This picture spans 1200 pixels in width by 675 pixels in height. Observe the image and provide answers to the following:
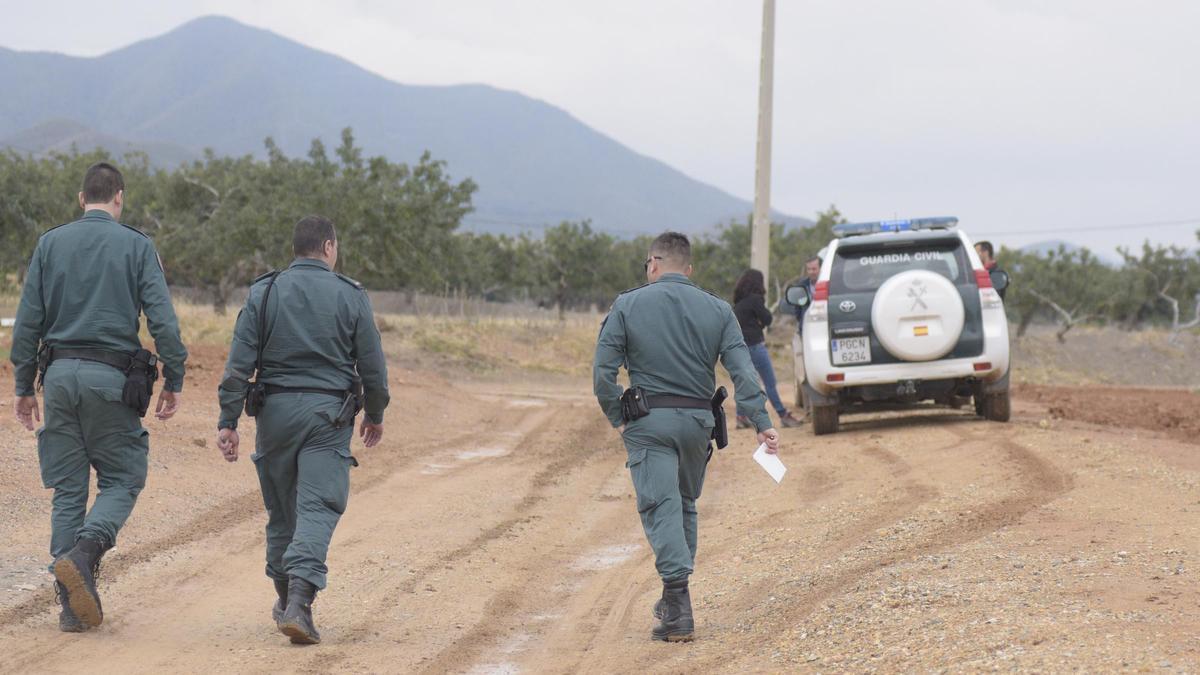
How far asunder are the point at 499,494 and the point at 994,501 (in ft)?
13.6

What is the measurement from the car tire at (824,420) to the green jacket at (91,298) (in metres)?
8.82

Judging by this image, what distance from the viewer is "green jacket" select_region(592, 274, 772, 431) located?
20.6 feet

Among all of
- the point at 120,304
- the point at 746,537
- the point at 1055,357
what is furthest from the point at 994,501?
the point at 1055,357

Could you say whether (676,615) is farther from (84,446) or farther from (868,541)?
(84,446)

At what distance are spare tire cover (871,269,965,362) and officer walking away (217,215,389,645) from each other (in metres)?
7.80

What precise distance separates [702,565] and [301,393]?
121 inches

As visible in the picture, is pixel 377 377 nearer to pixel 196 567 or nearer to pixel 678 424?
pixel 678 424

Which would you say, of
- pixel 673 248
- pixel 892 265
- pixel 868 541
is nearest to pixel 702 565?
pixel 868 541

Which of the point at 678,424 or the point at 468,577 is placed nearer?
the point at 678,424

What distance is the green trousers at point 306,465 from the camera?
6.09 m

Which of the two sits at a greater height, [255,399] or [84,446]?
[255,399]

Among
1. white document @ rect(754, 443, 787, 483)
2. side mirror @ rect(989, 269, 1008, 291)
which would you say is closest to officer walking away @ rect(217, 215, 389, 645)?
white document @ rect(754, 443, 787, 483)

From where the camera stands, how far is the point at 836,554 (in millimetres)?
7707

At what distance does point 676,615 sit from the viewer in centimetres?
608
